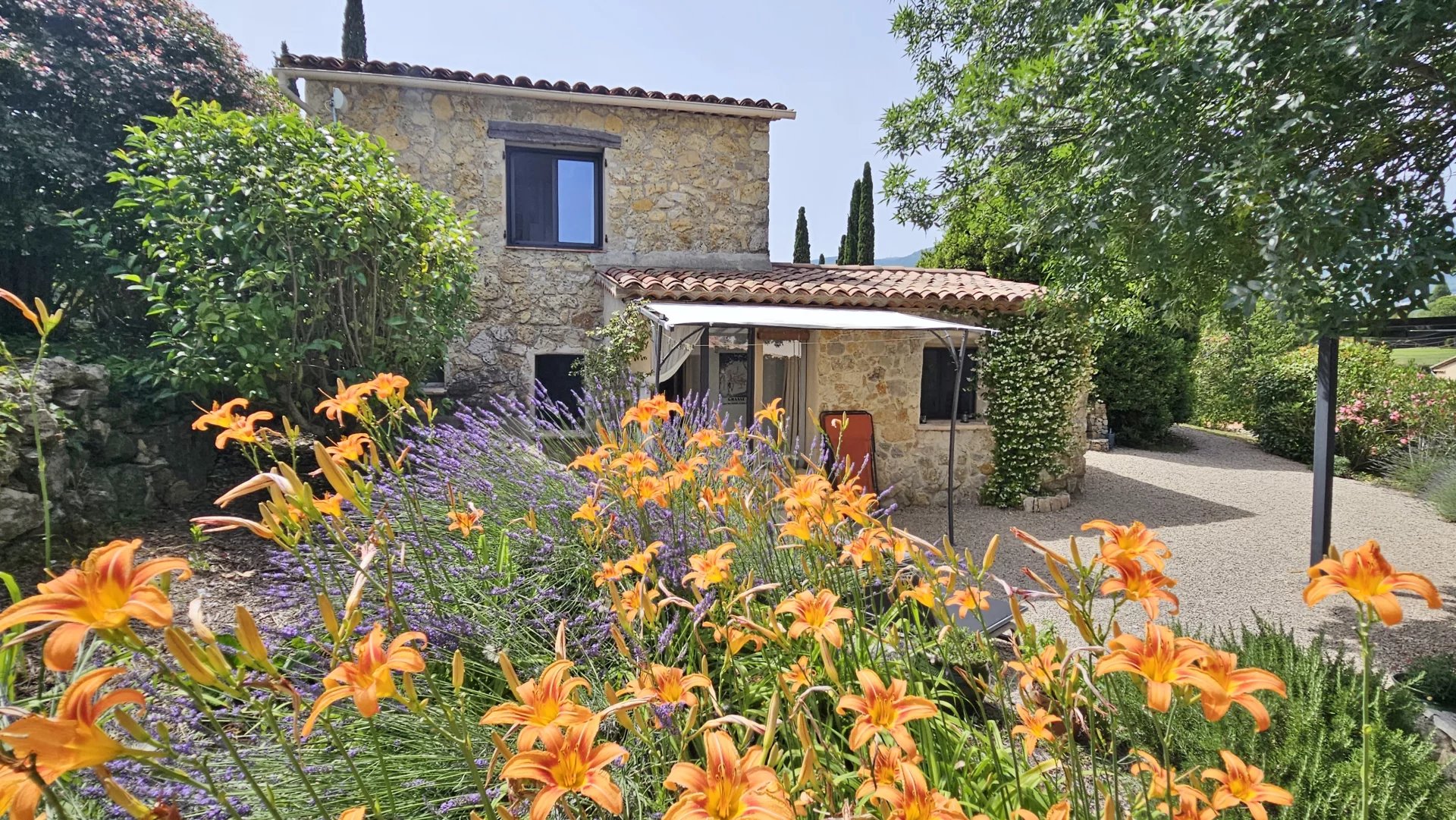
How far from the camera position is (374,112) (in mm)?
8258

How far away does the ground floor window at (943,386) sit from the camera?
9.29 m

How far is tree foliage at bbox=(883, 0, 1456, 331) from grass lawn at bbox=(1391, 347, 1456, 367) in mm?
10548

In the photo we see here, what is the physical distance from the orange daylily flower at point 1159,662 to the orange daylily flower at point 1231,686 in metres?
0.03

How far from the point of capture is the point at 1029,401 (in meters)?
8.82

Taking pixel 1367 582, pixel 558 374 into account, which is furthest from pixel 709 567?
pixel 558 374

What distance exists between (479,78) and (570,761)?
9.29 meters

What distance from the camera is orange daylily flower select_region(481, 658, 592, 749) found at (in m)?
0.91

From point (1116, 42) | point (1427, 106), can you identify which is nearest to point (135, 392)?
point (1116, 42)

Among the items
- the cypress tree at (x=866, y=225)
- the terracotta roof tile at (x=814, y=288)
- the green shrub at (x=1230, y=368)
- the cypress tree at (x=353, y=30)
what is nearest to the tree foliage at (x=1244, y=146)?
the terracotta roof tile at (x=814, y=288)

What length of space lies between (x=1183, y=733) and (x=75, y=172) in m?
9.37

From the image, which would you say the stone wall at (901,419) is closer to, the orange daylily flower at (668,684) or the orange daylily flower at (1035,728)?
the orange daylily flower at (1035,728)

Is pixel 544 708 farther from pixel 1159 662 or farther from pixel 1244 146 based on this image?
pixel 1244 146

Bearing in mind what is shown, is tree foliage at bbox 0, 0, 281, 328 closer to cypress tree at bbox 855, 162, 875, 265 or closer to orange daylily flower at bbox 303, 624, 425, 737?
orange daylily flower at bbox 303, 624, 425, 737

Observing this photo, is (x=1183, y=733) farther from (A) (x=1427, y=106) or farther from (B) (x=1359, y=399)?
(B) (x=1359, y=399)
